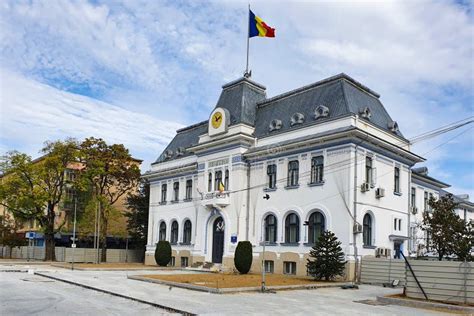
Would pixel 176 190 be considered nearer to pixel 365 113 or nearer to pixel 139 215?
pixel 139 215

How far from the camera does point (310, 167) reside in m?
31.6

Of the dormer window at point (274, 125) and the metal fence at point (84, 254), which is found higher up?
the dormer window at point (274, 125)

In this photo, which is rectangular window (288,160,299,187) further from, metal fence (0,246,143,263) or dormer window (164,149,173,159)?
metal fence (0,246,143,263)

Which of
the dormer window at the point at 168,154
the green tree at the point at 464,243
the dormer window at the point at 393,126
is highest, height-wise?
the dormer window at the point at 393,126

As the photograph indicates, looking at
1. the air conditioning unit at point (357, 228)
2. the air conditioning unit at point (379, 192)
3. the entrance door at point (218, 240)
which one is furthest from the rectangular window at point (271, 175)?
the air conditioning unit at point (357, 228)

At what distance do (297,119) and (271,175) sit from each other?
167 inches

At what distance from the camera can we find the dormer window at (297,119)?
→ 32812 millimetres

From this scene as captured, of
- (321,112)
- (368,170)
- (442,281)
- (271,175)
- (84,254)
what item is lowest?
(84,254)

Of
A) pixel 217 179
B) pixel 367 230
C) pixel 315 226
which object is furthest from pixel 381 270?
pixel 217 179

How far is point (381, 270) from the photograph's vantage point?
27.7m

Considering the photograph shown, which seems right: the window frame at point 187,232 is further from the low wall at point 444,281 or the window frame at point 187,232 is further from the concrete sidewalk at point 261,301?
the low wall at point 444,281

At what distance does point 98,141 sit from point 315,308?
3546 centimetres

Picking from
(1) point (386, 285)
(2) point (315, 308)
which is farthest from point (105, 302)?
(1) point (386, 285)

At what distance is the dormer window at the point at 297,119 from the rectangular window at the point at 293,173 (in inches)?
99.3
